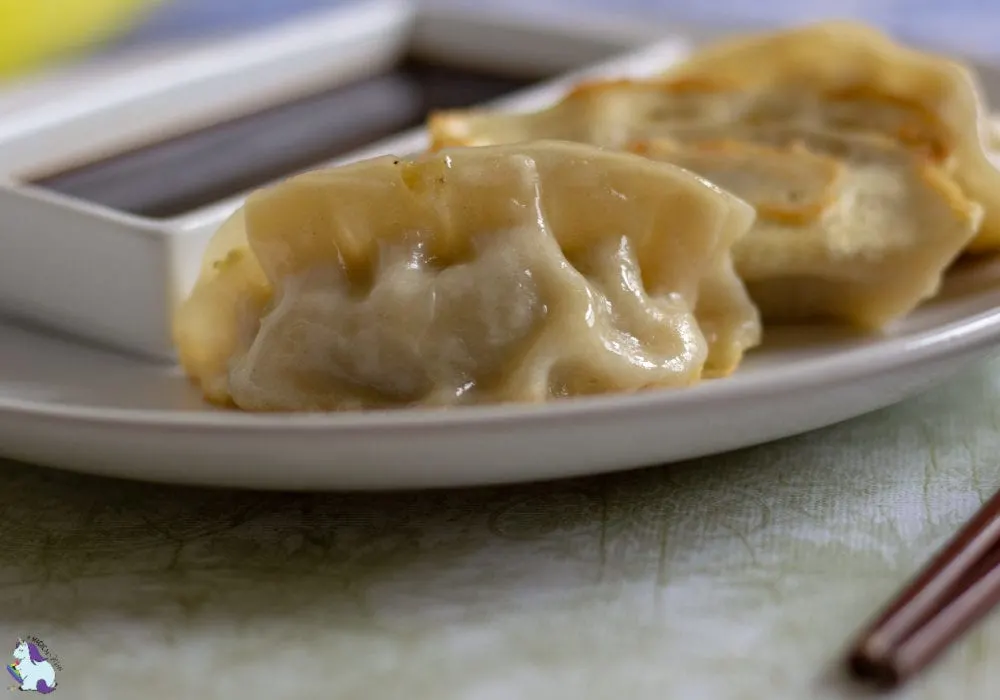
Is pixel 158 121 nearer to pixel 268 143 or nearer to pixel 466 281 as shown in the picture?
pixel 268 143

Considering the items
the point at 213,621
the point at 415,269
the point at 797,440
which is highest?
the point at 415,269

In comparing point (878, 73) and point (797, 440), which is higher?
point (878, 73)

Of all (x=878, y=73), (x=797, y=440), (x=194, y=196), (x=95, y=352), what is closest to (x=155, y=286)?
(x=95, y=352)

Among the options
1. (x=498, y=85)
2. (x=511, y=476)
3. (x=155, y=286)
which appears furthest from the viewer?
(x=498, y=85)

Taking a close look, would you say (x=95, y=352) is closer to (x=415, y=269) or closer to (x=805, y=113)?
(x=415, y=269)

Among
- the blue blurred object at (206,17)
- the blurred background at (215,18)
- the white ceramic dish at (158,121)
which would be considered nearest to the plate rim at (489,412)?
the white ceramic dish at (158,121)

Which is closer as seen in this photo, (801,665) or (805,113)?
(801,665)

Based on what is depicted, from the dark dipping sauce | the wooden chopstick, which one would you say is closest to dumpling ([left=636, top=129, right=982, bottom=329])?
the wooden chopstick

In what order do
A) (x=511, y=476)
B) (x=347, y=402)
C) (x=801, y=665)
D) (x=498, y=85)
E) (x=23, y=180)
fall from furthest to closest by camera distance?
(x=498, y=85)
(x=23, y=180)
(x=347, y=402)
(x=511, y=476)
(x=801, y=665)
